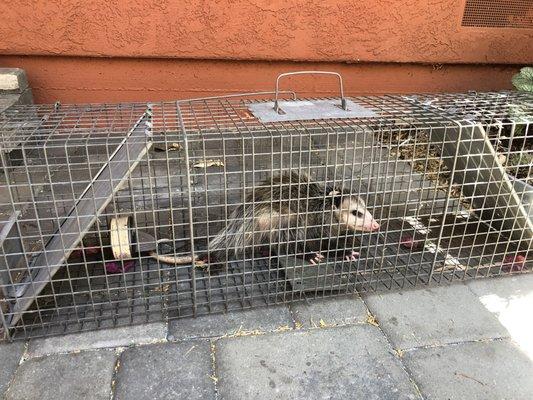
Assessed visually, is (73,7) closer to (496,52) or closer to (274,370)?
(274,370)

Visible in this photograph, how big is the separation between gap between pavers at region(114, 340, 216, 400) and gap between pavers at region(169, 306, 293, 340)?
63 millimetres

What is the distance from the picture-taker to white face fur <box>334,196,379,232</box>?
7.82 feet

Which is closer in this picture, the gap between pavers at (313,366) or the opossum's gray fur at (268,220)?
the gap between pavers at (313,366)

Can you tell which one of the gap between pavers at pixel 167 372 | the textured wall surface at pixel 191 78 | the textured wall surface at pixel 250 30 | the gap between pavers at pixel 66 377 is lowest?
the gap between pavers at pixel 167 372

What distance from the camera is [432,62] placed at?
3979 millimetres

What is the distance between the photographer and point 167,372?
5.76 ft

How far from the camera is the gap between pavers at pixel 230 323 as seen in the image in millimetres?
1963

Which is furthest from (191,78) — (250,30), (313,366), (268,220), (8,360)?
(313,366)

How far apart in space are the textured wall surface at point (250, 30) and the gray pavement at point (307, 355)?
2.33m

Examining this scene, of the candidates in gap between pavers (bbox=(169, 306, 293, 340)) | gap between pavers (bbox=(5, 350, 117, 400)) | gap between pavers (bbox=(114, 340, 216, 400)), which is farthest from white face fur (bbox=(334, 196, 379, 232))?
gap between pavers (bbox=(5, 350, 117, 400))

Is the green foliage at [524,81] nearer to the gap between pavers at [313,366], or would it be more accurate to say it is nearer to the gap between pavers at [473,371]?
the gap between pavers at [473,371]

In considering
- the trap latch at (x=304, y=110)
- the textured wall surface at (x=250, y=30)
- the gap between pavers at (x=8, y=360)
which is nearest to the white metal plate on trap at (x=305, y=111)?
the trap latch at (x=304, y=110)

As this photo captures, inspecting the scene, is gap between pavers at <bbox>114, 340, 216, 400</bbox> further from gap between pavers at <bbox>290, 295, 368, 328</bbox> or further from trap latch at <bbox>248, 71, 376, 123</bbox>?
trap latch at <bbox>248, 71, 376, 123</bbox>

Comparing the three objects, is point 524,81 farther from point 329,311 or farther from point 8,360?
point 8,360
